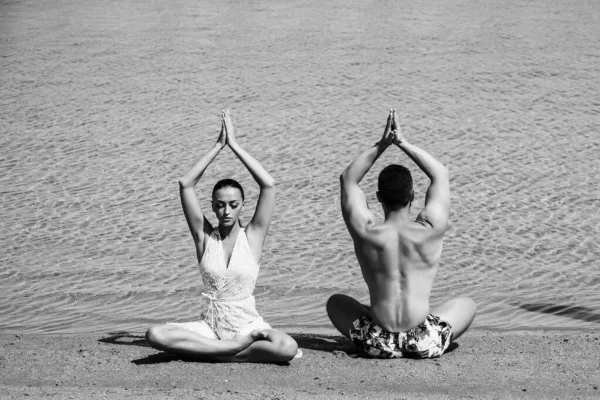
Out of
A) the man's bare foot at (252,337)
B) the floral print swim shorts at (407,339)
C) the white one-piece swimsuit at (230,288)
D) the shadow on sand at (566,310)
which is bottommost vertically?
the shadow on sand at (566,310)

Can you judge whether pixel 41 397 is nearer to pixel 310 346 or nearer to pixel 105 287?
pixel 310 346

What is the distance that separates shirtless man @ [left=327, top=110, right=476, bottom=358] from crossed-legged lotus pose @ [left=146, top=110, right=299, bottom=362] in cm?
49

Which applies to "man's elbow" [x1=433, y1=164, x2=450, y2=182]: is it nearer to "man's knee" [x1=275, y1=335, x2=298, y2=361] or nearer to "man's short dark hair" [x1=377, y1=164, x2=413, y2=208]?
"man's short dark hair" [x1=377, y1=164, x2=413, y2=208]

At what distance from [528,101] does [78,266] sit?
27.1ft

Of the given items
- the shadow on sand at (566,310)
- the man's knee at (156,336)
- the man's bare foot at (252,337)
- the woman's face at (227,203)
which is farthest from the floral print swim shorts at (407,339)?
the shadow on sand at (566,310)

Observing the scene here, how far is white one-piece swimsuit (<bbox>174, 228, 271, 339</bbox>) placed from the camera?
5742mm

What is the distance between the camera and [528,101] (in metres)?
15.0

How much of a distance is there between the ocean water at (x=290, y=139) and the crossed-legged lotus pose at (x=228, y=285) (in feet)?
5.27

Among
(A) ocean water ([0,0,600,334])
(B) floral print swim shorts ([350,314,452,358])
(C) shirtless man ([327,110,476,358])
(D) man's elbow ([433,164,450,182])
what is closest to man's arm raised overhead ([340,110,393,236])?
(C) shirtless man ([327,110,476,358])

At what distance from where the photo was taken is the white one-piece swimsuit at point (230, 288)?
18.8 ft

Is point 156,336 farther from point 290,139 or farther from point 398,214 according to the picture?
point 290,139

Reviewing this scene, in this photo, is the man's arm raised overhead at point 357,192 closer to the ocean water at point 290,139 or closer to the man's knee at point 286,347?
the man's knee at point 286,347

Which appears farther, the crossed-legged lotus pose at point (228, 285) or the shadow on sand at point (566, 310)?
the shadow on sand at point (566, 310)

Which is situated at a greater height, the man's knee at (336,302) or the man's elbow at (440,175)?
the man's elbow at (440,175)
